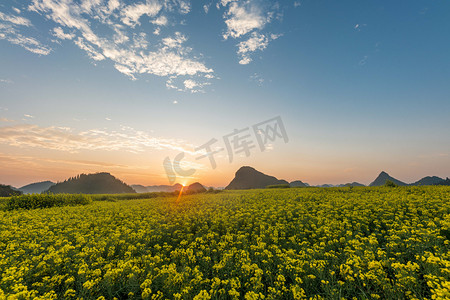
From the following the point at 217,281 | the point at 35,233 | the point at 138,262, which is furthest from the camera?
the point at 35,233

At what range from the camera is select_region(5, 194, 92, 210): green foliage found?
2415cm

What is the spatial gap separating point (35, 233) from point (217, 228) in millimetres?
9920

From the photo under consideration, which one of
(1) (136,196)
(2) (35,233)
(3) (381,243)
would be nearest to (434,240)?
(3) (381,243)

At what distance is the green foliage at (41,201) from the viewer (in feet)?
79.2

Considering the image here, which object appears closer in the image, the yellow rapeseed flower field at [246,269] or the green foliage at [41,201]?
the yellow rapeseed flower field at [246,269]

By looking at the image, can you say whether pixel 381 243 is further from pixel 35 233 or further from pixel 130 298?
pixel 35 233

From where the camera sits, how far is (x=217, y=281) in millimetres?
5945

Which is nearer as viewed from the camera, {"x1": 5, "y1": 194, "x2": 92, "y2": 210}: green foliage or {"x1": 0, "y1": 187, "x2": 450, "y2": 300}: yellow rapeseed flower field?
{"x1": 0, "y1": 187, "x2": 450, "y2": 300}: yellow rapeseed flower field

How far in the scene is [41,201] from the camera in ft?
84.6

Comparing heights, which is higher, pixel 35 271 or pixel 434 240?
pixel 434 240

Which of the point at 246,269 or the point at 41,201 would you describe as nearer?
the point at 246,269

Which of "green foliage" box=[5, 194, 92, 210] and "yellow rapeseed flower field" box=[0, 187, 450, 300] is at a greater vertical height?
"green foliage" box=[5, 194, 92, 210]

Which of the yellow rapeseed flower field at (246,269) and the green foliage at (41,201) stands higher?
the green foliage at (41,201)

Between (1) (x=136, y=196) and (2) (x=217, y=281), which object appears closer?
(2) (x=217, y=281)
